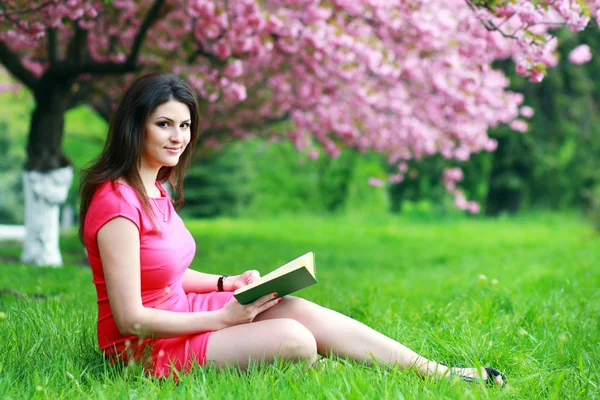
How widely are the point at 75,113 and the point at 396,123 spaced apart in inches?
338

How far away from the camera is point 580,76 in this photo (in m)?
14.2

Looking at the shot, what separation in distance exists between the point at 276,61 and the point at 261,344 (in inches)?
241

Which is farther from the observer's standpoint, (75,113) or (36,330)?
(75,113)

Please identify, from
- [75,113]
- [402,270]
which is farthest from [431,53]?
[75,113]

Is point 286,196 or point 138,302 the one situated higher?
point 138,302

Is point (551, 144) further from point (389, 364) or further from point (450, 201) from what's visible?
point (389, 364)

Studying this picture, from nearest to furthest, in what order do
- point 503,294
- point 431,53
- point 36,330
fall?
1. point 36,330
2. point 503,294
3. point 431,53

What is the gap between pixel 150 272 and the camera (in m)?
2.68

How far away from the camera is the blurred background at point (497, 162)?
46.0 feet

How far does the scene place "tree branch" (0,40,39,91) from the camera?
676cm

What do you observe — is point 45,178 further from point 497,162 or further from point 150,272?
point 497,162

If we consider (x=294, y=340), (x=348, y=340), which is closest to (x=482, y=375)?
(x=348, y=340)

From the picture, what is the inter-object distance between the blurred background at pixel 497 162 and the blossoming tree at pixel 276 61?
7.91 feet

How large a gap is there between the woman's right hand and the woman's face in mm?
648
